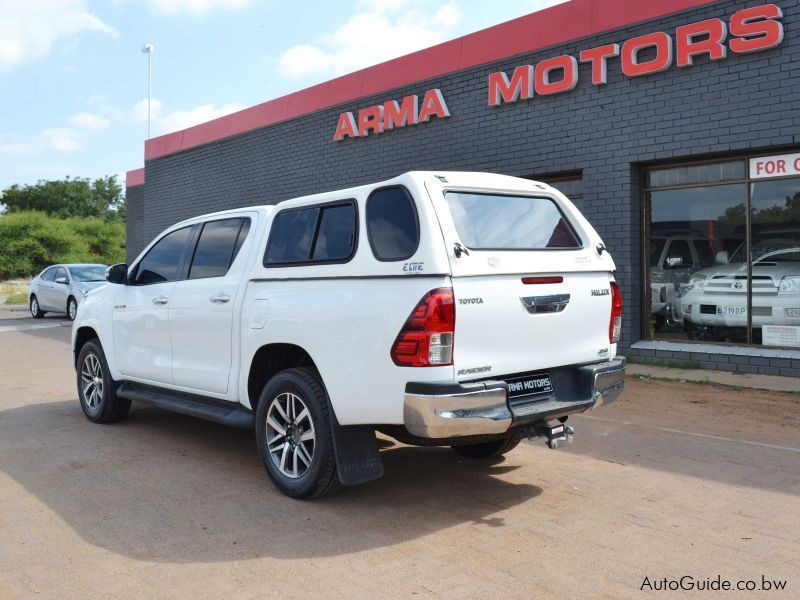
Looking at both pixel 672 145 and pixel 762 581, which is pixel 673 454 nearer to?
pixel 762 581

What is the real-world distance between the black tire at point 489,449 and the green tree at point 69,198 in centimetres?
6050

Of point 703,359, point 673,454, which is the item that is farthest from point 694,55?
point 673,454

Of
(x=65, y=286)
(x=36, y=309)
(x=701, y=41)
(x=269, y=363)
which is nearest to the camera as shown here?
(x=269, y=363)

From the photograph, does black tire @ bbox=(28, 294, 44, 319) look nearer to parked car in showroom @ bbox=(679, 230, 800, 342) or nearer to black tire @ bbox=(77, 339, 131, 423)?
black tire @ bbox=(77, 339, 131, 423)

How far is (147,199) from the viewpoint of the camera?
23203 mm

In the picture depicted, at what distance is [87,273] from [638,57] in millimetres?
15293

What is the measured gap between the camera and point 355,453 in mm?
4789

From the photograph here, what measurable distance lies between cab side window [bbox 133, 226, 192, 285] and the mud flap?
2609 mm

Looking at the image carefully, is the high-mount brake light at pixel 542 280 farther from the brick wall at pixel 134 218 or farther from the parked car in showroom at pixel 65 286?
the brick wall at pixel 134 218

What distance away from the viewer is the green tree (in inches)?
2418

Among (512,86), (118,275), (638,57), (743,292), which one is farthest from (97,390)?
(638,57)

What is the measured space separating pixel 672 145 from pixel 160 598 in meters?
9.26

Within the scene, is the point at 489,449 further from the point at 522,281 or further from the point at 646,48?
the point at 646,48

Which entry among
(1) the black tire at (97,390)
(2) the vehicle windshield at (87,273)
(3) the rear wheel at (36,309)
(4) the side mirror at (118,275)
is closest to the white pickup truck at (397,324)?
(4) the side mirror at (118,275)
